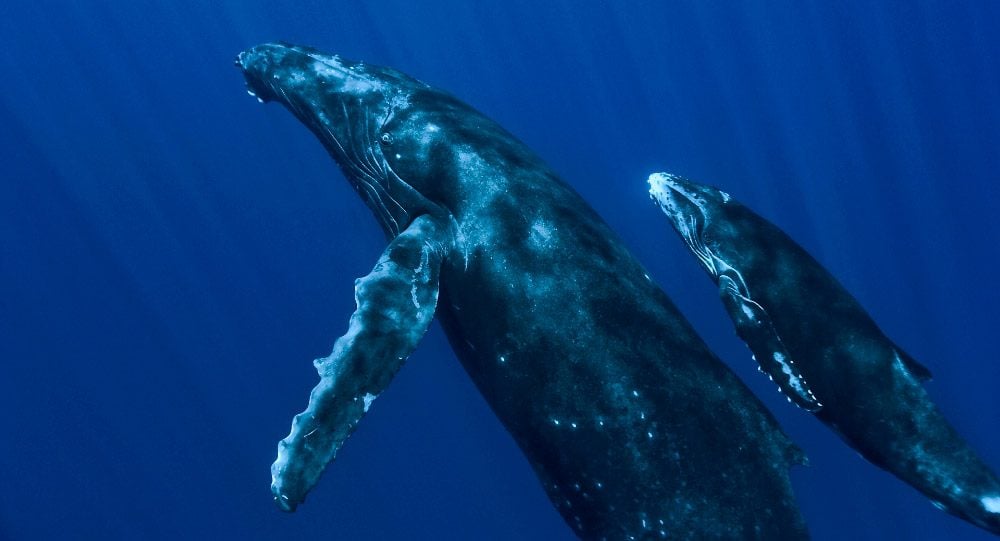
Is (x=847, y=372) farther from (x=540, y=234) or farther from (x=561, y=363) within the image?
(x=540, y=234)

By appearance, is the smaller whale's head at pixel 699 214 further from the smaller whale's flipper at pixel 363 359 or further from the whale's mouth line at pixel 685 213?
the smaller whale's flipper at pixel 363 359

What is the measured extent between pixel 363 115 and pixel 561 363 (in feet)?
12.3

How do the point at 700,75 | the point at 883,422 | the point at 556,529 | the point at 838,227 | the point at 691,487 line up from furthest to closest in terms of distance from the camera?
the point at 700,75 < the point at 838,227 < the point at 556,529 < the point at 691,487 < the point at 883,422

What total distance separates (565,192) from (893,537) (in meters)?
17.3

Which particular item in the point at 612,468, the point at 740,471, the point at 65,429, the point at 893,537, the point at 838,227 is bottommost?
the point at 65,429

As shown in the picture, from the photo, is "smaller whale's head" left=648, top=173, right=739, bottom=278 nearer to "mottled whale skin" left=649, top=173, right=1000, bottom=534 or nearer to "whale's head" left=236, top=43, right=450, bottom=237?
"mottled whale skin" left=649, top=173, right=1000, bottom=534

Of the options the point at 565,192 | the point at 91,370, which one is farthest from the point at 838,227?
the point at 91,370

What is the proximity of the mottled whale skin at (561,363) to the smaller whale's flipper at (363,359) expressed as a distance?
0.5 inches

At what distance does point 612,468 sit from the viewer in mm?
5809

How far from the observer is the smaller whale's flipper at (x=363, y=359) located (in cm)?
523

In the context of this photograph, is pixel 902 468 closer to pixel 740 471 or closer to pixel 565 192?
pixel 740 471

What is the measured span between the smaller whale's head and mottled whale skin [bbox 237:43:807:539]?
60 cm

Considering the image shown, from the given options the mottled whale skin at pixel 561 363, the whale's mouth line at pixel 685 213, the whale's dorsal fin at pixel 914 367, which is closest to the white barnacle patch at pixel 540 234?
the mottled whale skin at pixel 561 363

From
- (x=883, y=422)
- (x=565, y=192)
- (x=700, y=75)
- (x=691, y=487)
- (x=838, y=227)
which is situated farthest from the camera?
(x=700, y=75)
